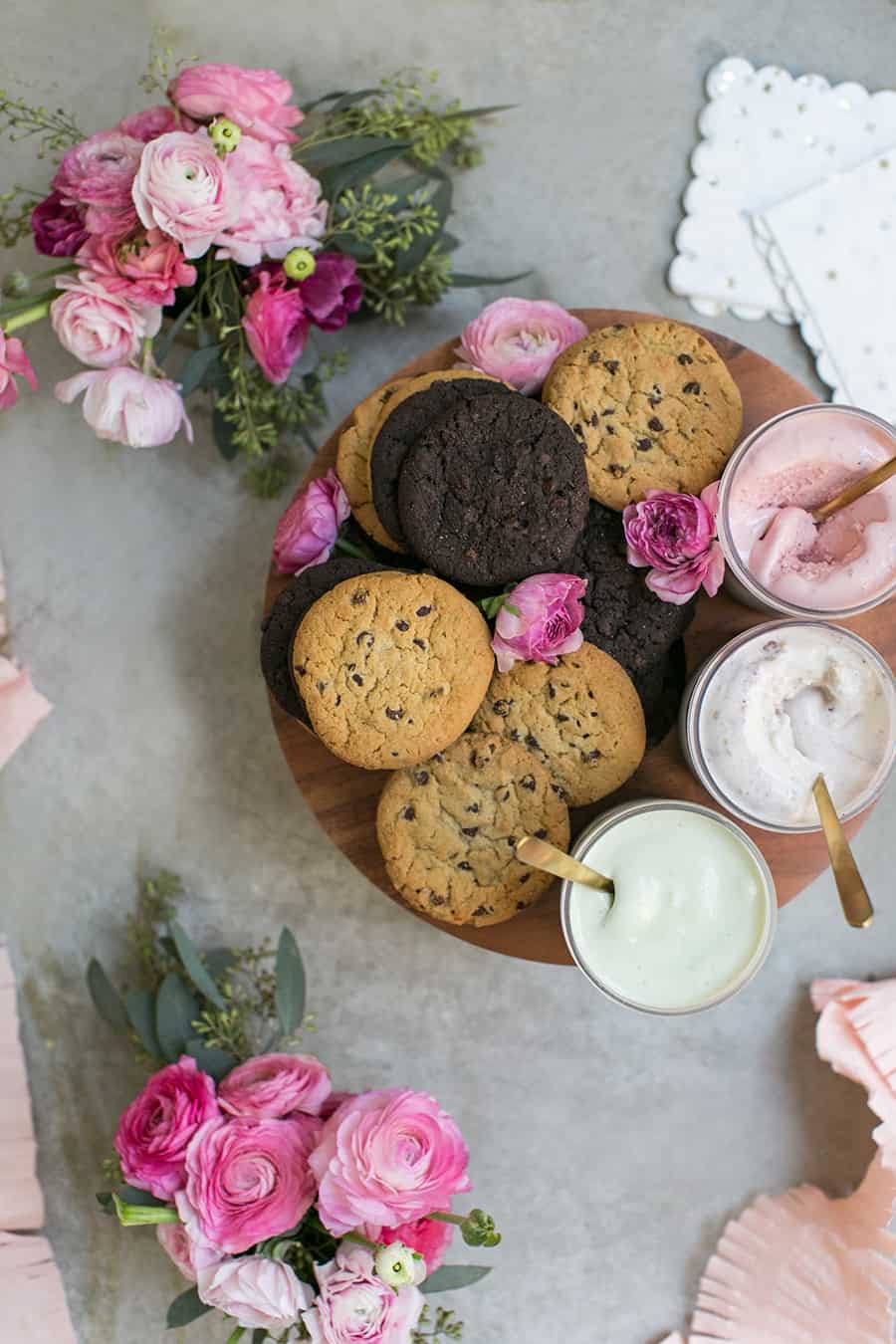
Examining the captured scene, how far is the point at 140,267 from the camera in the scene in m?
1.11

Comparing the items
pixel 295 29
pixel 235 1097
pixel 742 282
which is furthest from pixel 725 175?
pixel 235 1097

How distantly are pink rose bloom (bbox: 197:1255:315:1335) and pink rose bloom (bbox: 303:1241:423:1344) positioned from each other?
2cm

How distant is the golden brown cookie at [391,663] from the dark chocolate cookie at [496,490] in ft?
0.15

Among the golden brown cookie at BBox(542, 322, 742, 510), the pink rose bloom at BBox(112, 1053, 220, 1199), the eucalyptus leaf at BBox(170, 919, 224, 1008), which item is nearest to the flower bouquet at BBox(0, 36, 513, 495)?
the golden brown cookie at BBox(542, 322, 742, 510)

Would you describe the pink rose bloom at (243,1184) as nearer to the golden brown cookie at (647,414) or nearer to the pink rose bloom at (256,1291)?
the pink rose bloom at (256,1291)

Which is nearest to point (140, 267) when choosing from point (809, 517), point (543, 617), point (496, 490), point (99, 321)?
point (99, 321)

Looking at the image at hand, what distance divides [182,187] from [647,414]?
19.3 inches

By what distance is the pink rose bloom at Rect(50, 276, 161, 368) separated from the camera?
113 centimetres

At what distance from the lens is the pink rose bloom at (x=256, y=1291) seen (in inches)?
40.5

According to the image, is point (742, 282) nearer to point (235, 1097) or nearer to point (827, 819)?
point (827, 819)

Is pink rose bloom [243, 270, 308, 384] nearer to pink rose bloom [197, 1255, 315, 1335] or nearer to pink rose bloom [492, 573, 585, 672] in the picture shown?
pink rose bloom [492, 573, 585, 672]

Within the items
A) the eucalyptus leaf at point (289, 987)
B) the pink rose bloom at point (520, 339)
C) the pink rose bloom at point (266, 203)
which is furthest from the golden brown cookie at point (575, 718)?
the pink rose bloom at point (266, 203)

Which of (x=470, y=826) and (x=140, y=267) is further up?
(x=140, y=267)

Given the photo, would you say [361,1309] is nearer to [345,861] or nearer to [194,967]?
[194,967]
